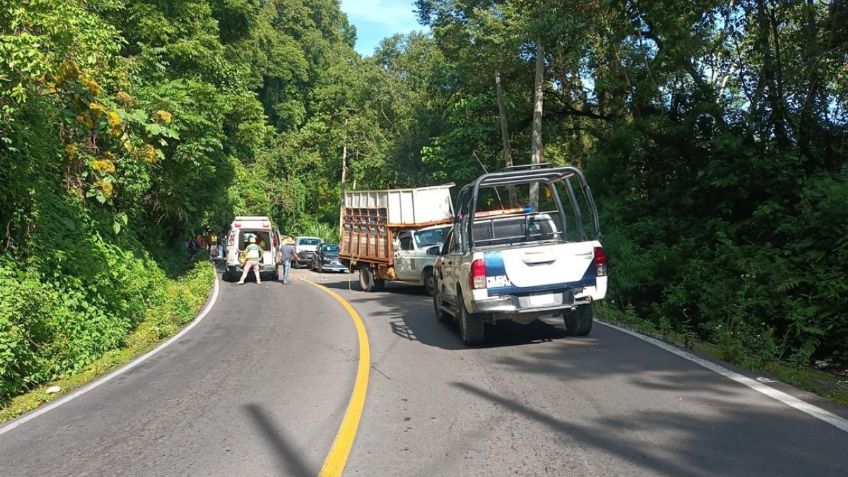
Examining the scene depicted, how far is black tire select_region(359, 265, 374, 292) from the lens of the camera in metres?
20.2

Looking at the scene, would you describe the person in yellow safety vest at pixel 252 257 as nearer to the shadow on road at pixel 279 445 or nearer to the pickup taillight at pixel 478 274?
the pickup taillight at pixel 478 274

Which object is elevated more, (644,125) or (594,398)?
(644,125)

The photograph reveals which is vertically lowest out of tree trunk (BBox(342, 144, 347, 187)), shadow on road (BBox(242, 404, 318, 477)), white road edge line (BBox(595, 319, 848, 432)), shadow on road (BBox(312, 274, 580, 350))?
shadow on road (BBox(242, 404, 318, 477))

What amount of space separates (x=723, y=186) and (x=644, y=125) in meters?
4.69

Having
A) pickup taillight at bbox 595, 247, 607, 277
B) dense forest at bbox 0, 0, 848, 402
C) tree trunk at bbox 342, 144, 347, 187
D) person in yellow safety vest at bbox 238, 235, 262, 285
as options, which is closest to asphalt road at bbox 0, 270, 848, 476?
pickup taillight at bbox 595, 247, 607, 277

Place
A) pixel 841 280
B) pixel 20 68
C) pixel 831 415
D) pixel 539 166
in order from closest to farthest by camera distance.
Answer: pixel 831 415 < pixel 20 68 < pixel 841 280 < pixel 539 166

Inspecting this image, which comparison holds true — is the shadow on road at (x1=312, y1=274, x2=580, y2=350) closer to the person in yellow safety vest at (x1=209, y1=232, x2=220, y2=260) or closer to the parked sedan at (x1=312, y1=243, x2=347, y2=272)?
the parked sedan at (x1=312, y1=243, x2=347, y2=272)

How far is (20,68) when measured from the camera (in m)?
8.58

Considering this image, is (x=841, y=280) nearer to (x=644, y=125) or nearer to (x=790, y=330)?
(x=790, y=330)

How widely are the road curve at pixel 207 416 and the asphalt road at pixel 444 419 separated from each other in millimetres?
23

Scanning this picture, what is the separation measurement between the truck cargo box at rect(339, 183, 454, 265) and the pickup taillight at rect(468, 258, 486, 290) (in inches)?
394

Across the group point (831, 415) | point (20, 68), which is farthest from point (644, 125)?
point (20, 68)

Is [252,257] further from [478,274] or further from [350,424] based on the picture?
[350,424]

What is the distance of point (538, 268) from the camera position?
8.78 m
